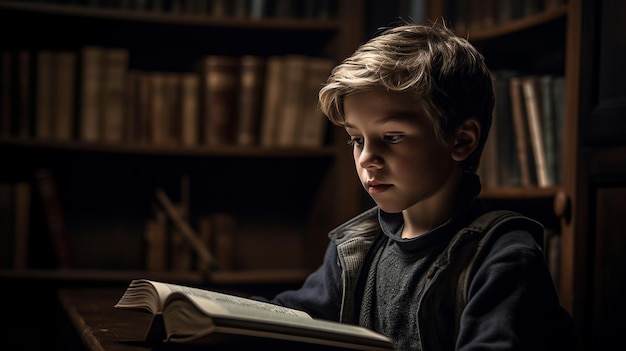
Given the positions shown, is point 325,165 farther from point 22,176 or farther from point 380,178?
point 380,178

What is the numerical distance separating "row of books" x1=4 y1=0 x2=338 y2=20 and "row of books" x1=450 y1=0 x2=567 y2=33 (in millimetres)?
456

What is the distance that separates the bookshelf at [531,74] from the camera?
1.68m

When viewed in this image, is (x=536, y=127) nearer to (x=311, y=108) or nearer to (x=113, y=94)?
(x=311, y=108)

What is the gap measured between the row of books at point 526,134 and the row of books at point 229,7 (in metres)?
0.68

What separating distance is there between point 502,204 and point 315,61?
700 millimetres

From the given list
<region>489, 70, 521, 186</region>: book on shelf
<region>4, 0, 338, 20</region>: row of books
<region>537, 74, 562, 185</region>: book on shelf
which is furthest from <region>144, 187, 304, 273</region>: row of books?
<region>537, 74, 562, 185</region>: book on shelf

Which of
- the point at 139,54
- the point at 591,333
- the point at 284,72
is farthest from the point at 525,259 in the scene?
the point at 139,54

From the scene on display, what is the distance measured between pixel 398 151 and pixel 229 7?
165 cm

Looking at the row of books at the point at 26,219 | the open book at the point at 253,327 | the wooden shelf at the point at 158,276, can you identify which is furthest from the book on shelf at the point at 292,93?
the open book at the point at 253,327

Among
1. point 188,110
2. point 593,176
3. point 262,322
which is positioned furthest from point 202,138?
point 262,322

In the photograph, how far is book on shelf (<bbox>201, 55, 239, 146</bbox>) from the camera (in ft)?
7.80

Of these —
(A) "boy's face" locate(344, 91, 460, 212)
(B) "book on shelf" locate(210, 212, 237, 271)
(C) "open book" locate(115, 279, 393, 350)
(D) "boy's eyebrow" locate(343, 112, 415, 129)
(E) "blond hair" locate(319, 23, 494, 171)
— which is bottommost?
(B) "book on shelf" locate(210, 212, 237, 271)

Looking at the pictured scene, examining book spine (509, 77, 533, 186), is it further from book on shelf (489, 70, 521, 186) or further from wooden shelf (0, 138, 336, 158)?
wooden shelf (0, 138, 336, 158)

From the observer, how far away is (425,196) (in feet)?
3.05
